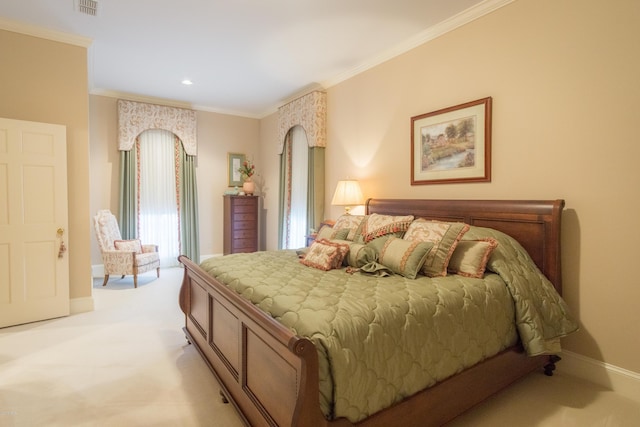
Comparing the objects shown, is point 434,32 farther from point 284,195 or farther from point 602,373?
point 284,195

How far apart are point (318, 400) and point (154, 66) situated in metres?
4.46

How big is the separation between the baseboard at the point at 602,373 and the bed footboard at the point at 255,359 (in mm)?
2176

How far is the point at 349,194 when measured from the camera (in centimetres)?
394

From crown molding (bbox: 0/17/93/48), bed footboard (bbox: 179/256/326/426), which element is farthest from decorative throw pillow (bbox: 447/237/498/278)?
Answer: crown molding (bbox: 0/17/93/48)

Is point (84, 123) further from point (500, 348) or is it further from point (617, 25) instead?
point (617, 25)

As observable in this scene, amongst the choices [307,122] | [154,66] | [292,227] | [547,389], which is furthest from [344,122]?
[547,389]

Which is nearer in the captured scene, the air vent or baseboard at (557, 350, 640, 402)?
baseboard at (557, 350, 640, 402)

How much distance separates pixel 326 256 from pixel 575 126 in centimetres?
203

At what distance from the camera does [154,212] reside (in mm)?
5793

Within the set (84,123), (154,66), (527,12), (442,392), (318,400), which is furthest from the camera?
(154,66)

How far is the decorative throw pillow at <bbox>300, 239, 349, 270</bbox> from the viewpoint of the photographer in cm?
258

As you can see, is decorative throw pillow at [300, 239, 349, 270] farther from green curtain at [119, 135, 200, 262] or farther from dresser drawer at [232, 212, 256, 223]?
green curtain at [119, 135, 200, 262]

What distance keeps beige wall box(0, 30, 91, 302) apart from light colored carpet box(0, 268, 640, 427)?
835mm

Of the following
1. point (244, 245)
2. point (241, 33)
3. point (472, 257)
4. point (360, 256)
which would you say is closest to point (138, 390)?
point (360, 256)
